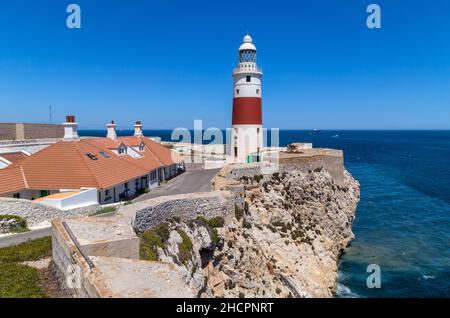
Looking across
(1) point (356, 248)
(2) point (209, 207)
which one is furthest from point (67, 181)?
(1) point (356, 248)

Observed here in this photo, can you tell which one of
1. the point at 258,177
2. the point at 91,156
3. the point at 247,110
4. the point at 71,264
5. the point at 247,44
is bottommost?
the point at 71,264

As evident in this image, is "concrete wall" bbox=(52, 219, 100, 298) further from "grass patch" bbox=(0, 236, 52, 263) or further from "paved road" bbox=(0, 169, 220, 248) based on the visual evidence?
"paved road" bbox=(0, 169, 220, 248)

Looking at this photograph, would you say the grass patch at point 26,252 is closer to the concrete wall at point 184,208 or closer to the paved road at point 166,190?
the paved road at point 166,190

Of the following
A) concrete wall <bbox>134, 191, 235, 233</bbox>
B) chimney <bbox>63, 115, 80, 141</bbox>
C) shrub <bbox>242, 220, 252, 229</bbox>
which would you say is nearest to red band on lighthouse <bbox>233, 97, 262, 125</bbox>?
shrub <bbox>242, 220, 252, 229</bbox>

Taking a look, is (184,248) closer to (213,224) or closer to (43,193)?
(213,224)

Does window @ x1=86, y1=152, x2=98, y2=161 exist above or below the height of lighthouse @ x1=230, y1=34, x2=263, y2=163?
below

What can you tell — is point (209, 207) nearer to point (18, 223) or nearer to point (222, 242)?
point (222, 242)

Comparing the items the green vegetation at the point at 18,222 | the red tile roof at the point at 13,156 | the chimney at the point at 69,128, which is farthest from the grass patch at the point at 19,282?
the red tile roof at the point at 13,156

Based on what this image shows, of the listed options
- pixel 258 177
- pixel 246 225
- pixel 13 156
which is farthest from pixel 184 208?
pixel 13 156
